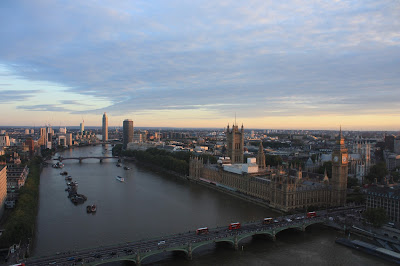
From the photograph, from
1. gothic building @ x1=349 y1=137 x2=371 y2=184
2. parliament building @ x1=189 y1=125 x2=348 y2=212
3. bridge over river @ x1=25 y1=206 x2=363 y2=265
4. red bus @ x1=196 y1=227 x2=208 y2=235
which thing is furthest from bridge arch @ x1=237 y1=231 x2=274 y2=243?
gothic building @ x1=349 y1=137 x2=371 y2=184

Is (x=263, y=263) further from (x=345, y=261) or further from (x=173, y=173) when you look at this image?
(x=173, y=173)

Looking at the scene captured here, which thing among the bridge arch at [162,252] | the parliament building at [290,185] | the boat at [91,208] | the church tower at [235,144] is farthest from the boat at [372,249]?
the church tower at [235,144]

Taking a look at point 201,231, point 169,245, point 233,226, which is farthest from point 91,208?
point 233,226

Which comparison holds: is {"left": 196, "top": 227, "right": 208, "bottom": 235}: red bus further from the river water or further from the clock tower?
the clock tower

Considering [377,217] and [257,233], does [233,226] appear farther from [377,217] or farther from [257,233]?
[377,217]

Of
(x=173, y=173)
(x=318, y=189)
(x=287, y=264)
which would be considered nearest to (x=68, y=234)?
(x=287, y=264)

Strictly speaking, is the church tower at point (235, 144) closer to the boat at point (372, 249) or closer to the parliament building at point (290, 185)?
the parliament building at point (290, 185)
